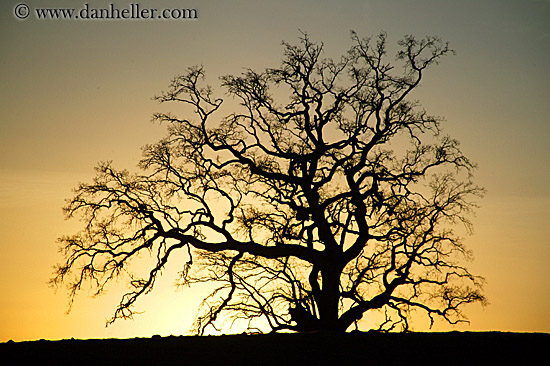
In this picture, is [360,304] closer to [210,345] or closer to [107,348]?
[210,345]

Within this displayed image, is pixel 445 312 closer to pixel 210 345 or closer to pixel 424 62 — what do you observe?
pixel 424 62

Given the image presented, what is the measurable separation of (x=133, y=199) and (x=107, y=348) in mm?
7574

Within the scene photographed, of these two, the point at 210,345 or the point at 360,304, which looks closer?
the point at 210,345

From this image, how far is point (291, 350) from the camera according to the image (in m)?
14.7

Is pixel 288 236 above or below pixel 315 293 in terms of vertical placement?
Result: above

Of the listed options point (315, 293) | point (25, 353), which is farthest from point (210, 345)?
point (315, 293)

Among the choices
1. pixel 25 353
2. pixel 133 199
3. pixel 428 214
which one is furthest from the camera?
pixel 428 214

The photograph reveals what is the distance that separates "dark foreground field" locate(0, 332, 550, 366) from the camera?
45.7 ft

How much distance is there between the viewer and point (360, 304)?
73.9ft

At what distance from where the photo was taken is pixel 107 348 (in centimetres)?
1487

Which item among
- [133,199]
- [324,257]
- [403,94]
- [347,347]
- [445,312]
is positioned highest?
[403,94]

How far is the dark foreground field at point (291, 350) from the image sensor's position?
13930 mm

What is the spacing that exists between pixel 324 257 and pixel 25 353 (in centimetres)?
1045

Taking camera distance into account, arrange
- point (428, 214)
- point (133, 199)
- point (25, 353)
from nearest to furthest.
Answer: point (25, 353), point (133, 199), point (428, 214)
